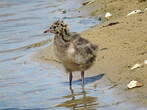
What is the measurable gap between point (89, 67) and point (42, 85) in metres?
0.85

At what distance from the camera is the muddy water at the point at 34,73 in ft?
26.4

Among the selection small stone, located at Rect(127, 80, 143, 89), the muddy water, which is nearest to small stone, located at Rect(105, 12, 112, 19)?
the muddy water

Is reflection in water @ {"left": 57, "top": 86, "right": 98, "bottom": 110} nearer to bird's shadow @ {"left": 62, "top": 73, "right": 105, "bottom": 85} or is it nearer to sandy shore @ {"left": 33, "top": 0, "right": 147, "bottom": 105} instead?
sandy shore @ {"left": 33, "top": 0, "right": 147, "bottom": 105}

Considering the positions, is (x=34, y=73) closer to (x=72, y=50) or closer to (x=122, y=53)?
(x=72, y=50)

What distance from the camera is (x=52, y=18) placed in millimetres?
15711

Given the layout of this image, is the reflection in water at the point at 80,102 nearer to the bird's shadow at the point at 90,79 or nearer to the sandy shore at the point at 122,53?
the sandy shore at the point at 122,53

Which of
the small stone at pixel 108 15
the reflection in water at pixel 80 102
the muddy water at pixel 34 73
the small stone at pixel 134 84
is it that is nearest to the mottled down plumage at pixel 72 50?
the muddy water at pixel 34 73

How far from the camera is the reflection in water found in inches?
303

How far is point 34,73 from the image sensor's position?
9.98 m

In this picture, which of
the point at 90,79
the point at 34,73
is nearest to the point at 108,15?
the point at 34,73

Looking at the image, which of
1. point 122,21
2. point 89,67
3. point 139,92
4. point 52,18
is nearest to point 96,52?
point 89,67

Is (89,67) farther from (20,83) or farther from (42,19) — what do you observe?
(42,19)

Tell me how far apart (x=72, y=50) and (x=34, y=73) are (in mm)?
1312

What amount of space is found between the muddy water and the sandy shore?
0.28 m
